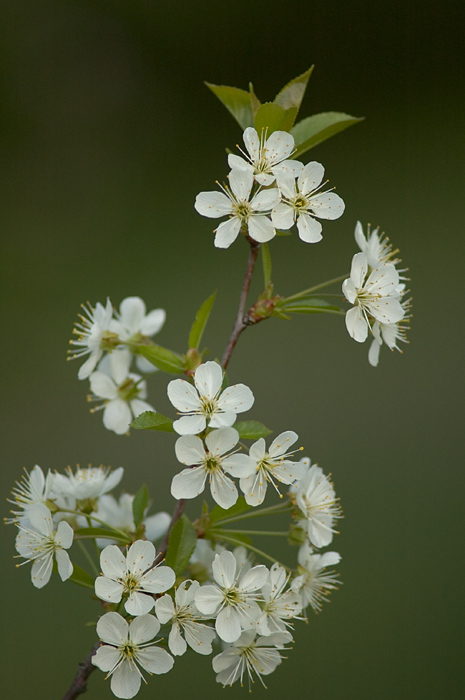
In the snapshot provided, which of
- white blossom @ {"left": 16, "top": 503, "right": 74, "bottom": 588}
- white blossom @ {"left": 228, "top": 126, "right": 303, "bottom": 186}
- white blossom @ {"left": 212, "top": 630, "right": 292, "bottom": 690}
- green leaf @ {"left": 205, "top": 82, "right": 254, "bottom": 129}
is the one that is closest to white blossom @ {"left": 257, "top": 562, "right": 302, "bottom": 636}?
white blossom @ {"left": 212, "top": 630, "right": 292, "bottom": 690}

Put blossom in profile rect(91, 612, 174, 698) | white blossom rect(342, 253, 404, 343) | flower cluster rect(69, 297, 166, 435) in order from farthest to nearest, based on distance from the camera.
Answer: flower cluster rect(69, 297, 166, 435), white blossom rect(342, 253, 404, 343), blossom in profile rect(91, 612, 174, 698)

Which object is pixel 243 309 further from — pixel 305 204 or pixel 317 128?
pixel 317 128

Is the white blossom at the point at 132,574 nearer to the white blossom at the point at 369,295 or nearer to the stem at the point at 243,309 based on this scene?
the stem at the point at 243,309

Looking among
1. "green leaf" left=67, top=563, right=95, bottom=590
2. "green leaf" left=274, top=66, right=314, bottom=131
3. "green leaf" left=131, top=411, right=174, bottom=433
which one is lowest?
"green leaf" left=67, top=563, right=95, bottom=590

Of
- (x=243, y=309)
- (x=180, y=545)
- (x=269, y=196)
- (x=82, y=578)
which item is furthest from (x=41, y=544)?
(x=269, y=196)

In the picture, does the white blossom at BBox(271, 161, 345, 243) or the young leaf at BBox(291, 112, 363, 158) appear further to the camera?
the young leaf at BBox(291, 112, 363, 158)

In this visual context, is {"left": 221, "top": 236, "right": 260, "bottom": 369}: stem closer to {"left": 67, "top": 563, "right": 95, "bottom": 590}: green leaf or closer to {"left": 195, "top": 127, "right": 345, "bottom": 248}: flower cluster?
{"left": 195, "top": 127, "right": 345, "bottom": 248}: flower cluster

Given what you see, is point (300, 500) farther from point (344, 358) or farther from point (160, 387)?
point (344, 358)
